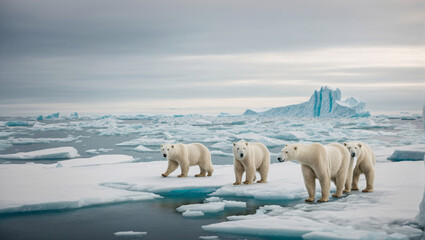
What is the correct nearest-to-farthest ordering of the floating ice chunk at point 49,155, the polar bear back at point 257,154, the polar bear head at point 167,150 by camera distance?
the polar bear back at point 257,154 < the polar bear head at point 167,150 < the floating ice chunk at point 49,155

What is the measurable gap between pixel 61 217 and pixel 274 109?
70.9 metres

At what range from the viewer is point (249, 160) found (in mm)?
8297

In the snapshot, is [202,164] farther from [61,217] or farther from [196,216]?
[61,217]

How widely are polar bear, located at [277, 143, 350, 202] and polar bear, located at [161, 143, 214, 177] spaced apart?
2900mm

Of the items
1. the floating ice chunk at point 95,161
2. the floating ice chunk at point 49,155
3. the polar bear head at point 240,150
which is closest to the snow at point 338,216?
the polar bear head at point 240,150

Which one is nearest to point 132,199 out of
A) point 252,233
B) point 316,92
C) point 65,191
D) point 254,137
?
point 65,191

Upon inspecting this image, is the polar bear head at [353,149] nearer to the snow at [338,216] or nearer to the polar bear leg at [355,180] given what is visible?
the polar bear leg at [355,180]

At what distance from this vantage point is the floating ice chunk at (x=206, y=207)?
7.00 metres

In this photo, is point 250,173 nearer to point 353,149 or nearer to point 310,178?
point 310,178

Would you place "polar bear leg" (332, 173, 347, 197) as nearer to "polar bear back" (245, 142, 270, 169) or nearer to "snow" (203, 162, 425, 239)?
"snow" (203, 162, 425, 239)

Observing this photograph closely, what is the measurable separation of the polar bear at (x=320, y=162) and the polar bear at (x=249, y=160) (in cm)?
127

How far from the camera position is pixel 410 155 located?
1486 centimetres

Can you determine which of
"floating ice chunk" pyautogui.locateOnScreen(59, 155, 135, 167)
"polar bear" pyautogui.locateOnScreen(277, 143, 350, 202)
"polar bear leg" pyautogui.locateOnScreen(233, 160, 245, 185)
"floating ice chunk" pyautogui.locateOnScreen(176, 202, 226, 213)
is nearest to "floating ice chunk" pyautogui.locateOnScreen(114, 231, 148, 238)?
"floating ice chunk" pyautogui.locateOnScreen(176, 202, 226, 213)

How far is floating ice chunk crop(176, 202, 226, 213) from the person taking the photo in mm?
6996
